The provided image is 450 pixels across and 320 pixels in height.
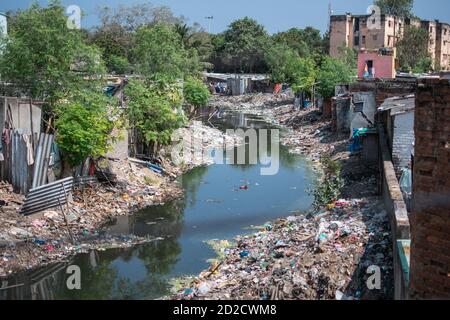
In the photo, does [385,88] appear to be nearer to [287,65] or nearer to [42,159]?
[42,159]

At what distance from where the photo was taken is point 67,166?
500 inches

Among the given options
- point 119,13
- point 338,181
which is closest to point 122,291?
point 338,181

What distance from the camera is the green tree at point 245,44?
5688 centimetres

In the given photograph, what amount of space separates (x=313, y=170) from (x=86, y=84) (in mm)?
8313

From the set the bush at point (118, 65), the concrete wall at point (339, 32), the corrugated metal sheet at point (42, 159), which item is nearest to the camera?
the corrugated metal sheet at point (42, 159)

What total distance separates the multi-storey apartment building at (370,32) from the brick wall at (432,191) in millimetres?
47086

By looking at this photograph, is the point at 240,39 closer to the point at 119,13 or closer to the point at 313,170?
the point at 119,13

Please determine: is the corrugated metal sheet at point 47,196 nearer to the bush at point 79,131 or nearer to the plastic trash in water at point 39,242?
the bush at point 79,131

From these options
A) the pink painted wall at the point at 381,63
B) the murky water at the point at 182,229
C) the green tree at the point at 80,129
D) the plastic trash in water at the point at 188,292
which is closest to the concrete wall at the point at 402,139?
the murky water at the point at 182,229

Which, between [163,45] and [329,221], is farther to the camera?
[163,45]

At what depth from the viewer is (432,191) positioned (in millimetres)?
4746

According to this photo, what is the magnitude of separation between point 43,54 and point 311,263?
8931 millimetres

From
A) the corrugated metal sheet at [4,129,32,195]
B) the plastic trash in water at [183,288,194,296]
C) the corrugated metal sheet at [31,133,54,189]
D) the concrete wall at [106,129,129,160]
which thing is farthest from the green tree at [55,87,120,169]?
the plastic trash in water at [183,288,194,296]

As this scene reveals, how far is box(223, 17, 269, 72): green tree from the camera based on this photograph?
56.9 metres
